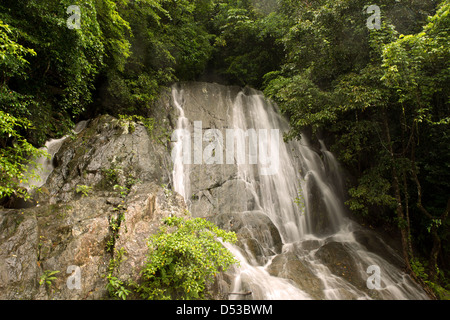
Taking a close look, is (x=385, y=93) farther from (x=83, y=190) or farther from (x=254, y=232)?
(x=83, y=190)

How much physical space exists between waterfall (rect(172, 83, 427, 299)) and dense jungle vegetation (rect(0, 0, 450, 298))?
3.93 feet

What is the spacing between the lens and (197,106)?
11.4 m

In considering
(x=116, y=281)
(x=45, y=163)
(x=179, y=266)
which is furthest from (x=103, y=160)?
(x=179, y=266)

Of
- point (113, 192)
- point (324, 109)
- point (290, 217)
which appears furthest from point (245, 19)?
point (113, 192)

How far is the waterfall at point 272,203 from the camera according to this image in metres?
A: 6.31

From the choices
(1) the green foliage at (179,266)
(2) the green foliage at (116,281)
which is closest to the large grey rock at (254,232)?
(1) the green foliage at (179,266)

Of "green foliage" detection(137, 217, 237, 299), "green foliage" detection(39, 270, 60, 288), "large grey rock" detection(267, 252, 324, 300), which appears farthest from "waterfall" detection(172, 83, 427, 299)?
"green foliage" detection(39, 270, 60, 288)

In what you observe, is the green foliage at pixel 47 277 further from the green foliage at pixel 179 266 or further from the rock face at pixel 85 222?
the green foliage at pixel 179 266

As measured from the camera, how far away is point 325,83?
9.45 meters

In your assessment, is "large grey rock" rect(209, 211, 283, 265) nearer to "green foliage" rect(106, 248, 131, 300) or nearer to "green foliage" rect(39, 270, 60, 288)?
"green foliage" rect(106, 248, 131, 300)

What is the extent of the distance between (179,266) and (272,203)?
5.83m

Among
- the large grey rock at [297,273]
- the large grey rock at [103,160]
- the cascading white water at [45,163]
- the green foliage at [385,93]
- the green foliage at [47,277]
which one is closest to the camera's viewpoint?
the green foliage at [47,277]

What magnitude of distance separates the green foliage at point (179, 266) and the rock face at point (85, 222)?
484 mm
